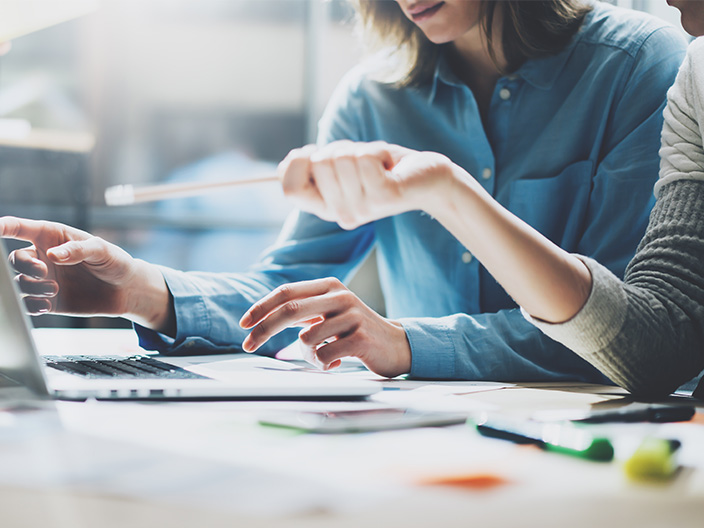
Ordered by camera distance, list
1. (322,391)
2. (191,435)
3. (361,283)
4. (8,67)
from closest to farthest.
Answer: (191,435) → (322,391) → (361,283) → (8,67)

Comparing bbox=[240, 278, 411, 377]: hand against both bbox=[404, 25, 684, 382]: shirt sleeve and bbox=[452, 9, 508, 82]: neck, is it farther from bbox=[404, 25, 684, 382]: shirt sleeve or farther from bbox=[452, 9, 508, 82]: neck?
bbox=[452, 9, 508, 82]: neck

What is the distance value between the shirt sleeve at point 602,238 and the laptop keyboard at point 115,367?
27 cm

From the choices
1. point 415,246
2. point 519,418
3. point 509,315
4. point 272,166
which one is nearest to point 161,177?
point 272,166

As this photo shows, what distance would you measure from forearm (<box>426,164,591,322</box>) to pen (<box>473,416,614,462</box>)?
0.17 meters

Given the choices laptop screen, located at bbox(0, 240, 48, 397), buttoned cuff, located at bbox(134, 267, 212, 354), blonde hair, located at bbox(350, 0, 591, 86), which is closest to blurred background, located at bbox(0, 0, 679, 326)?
blonde hair, located at bbox(350, 0, 591, 86)

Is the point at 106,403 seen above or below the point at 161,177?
above

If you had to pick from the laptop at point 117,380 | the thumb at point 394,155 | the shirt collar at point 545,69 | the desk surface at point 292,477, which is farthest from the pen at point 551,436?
the shirt collar at point 545,69

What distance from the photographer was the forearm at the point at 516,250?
64 cm

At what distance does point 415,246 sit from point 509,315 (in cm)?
28

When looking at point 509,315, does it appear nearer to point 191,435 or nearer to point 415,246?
point 415,246

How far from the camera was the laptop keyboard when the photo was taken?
0.63 m

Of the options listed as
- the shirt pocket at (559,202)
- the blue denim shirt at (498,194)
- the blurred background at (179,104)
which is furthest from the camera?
the blurred background at (179,104)

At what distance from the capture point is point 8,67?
4051mm

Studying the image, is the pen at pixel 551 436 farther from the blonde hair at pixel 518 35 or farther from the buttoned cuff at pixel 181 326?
the blonde hair at pixel 518 35
